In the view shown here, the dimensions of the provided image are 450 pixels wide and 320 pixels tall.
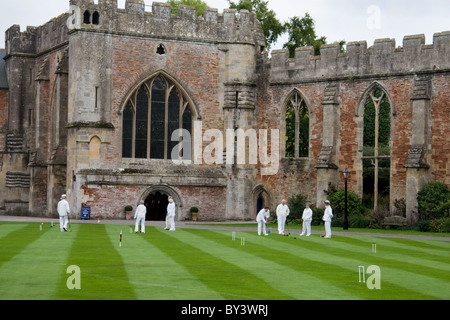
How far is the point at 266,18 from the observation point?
186 ft

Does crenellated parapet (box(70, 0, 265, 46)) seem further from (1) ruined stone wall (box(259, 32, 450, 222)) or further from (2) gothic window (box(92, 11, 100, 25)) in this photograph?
(1) ruined stone wall (box(259, 32, 450, 222))

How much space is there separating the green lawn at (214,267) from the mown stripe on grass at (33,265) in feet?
0.06

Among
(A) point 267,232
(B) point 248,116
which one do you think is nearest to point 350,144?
(B) point 248,116

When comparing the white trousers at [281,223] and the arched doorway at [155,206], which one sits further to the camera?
the arched doorway at [155,206]

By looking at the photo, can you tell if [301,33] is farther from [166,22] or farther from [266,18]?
[166,22]

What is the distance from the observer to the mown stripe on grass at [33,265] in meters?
15.5

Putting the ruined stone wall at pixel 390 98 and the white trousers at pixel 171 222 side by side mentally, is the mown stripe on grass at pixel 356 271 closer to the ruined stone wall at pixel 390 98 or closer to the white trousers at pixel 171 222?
the white trousers at pixel 171 222

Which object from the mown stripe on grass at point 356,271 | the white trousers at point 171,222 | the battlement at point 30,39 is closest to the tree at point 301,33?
the battlement at point 30,39

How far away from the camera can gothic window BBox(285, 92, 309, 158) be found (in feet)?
139

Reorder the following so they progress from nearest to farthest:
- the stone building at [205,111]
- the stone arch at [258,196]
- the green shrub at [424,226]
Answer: the green shrub at [424,226], the stone building at [205,111], the stone arch at [258,196]

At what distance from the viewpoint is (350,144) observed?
40.6 metres
